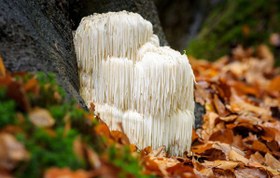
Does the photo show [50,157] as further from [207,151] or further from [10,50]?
[207,151]

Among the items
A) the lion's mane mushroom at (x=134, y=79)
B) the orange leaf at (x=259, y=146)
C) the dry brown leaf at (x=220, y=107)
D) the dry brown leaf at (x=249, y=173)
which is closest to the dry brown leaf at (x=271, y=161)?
the orange leaf at (x=259, y=146)

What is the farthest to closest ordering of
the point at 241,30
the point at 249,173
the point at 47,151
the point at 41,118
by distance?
the point at 241,30 → the point at 249,173 → the point at 41,118 → the point at 47,151

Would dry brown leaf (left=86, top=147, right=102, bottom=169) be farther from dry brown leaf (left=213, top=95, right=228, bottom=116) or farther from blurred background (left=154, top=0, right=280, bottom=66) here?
blurred background (left=154, top=0, right=280, bottom=66)

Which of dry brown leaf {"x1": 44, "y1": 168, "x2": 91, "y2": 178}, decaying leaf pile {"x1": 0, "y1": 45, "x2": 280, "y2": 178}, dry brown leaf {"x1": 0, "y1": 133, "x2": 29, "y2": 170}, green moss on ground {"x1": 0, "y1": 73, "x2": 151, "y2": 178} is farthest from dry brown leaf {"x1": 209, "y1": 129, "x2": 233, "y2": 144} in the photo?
dry brown leaf {"x1": 0, "y1": 133, "x2": 29, "y2": 170}

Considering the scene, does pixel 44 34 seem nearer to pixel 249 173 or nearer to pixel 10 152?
pixel 10 152

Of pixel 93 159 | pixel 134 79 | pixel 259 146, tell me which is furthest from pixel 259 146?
pixel 93 159

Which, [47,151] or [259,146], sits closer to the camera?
[47,151]
